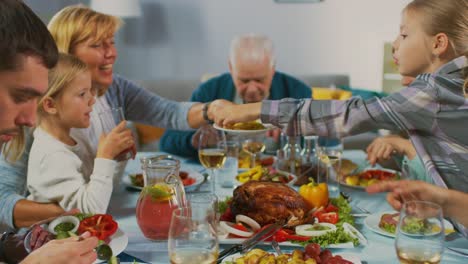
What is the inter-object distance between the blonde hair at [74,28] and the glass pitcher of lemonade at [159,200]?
85 cm

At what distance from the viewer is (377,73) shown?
520 centimetres

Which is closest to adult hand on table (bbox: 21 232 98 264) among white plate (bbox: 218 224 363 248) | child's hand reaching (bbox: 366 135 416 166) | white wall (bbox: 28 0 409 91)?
white plate (bbox: 218 224 363 248)

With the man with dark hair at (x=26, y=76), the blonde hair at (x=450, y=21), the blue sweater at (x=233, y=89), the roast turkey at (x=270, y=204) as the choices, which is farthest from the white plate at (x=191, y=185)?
the blue sweater at (x=233, y=89)

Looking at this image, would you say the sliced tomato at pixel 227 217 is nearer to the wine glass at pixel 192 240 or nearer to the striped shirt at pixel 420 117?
the striped shirt at pixel 420 117

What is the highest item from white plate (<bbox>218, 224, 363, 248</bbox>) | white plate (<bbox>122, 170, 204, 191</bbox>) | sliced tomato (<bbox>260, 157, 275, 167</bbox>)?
white plate (<bbox>218, 224, 363, 248</bbox>)

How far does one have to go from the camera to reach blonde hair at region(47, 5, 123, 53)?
7.31 ft

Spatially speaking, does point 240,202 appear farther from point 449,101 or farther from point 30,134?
point 30,134

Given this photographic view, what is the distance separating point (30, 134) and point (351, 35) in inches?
146

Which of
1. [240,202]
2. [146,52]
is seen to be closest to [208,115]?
[240,202]

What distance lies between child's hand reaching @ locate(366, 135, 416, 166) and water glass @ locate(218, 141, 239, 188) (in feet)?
1.67

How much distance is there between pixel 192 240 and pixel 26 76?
489mm

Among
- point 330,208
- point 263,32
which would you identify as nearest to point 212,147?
point 330,208

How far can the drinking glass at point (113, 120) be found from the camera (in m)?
1.91

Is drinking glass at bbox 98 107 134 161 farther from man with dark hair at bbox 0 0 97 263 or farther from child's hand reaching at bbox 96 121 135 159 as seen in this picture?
man with dark hair at bbox 0 0 97 263
